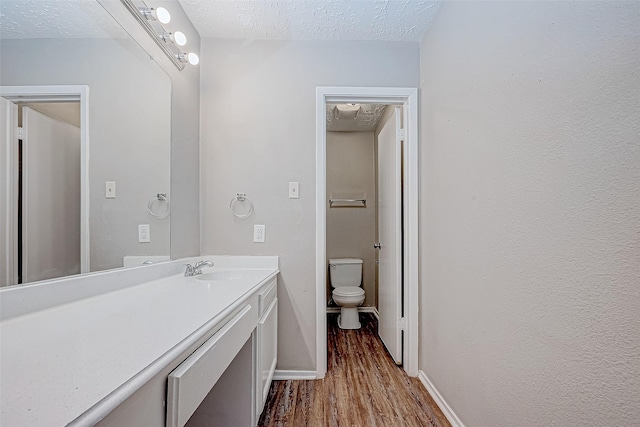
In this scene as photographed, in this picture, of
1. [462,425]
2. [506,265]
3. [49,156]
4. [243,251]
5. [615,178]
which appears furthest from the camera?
[243,251]

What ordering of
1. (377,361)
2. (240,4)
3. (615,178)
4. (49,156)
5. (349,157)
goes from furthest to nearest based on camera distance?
(349,157) → (377,361) → (240,4) → (49,156) → (615,178)

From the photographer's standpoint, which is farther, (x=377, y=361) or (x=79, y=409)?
(x=377, y=361)

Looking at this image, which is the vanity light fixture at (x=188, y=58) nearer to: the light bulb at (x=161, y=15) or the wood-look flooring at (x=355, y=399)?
the light bulb at (x=161, y=15)

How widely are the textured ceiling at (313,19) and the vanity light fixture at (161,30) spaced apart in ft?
0.94

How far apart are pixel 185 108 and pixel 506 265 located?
193cm

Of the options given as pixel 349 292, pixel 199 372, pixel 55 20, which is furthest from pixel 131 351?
pixel 349 292

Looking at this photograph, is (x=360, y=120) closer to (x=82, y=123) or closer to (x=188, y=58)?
(x=188, y=58)

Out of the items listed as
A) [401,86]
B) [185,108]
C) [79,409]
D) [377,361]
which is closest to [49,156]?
[79,409]

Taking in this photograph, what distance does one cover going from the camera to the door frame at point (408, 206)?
6.10ft

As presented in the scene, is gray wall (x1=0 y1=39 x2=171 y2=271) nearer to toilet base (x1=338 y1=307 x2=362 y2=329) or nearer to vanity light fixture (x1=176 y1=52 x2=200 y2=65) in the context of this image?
vanity light fixture (x1=176 y1=52 x2=200 y2=65)

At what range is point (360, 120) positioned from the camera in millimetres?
3068

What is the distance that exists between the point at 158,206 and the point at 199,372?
3.40 feet

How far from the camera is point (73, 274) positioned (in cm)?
93

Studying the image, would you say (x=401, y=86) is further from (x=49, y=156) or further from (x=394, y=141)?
(x=49, y=156)
